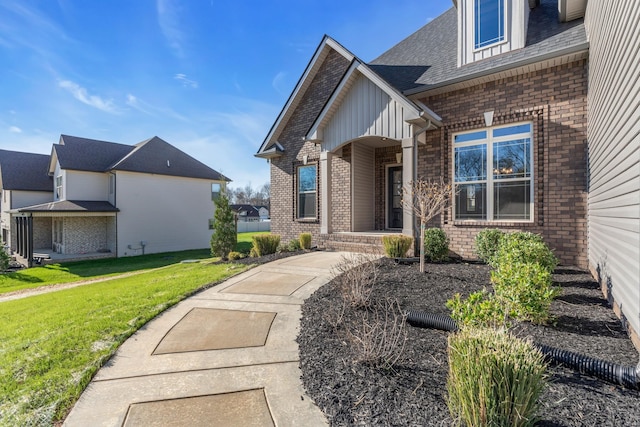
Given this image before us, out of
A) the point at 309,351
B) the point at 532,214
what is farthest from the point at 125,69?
the point at 532,214

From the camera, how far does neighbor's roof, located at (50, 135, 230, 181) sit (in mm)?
20484

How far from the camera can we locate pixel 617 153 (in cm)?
374

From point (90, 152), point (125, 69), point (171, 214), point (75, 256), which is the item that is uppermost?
point (125, 69)

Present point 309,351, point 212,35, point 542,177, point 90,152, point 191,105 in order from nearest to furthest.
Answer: point 309,351
point 542,177
point 212,35
point 191,105
point 90,152

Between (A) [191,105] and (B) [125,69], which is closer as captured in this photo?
(B) [125,69]

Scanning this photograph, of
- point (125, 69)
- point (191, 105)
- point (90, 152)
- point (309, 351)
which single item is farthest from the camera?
Answer: point (90, 152)

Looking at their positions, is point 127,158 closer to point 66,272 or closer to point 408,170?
point 66,272

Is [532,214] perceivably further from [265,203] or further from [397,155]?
[265,203]

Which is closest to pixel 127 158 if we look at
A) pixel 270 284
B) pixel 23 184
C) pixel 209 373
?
pixel 23 184

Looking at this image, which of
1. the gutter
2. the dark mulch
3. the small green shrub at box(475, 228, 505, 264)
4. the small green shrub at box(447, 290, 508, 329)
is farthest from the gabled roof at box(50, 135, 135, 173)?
the small green shrub at box(447, 290, 508, 329)

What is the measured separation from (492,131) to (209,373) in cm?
812

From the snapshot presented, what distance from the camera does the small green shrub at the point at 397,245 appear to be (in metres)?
7.49

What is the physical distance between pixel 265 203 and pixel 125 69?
65.7 meters

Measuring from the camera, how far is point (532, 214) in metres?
7.18
